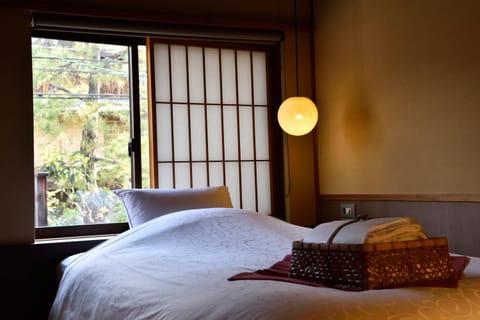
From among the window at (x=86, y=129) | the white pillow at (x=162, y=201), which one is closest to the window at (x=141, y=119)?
the window at (x=86, y=129)

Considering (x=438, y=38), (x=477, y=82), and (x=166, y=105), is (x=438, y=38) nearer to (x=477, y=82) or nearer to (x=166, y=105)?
(x=477, y=82)

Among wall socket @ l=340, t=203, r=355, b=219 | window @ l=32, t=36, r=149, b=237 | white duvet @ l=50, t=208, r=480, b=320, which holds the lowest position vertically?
white duvet @ l=50, t=208, r=480, b=320

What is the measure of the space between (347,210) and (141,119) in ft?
4.98

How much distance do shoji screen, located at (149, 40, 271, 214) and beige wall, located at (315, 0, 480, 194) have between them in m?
0.45

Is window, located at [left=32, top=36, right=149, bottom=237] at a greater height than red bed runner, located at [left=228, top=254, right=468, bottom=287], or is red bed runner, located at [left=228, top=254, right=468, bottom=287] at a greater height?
window, located at [left=32, top=36, right=149, bottom=237]

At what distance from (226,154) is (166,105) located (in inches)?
21.3

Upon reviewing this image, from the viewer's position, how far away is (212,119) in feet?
13.2

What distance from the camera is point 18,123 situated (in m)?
3.38

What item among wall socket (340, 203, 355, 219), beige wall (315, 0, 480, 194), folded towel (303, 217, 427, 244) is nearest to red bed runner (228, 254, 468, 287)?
folded towel (303, 217, 427, 244)

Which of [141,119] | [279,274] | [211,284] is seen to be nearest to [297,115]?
[141,119]

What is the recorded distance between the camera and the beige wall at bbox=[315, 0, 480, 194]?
118 inches

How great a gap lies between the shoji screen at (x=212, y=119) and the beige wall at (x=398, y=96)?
448 millimetres

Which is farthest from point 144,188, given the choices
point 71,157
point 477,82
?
point 477,82

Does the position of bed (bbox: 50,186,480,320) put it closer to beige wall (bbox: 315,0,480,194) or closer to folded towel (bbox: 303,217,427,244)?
folded towel (bbox: 303,217,427,244)
